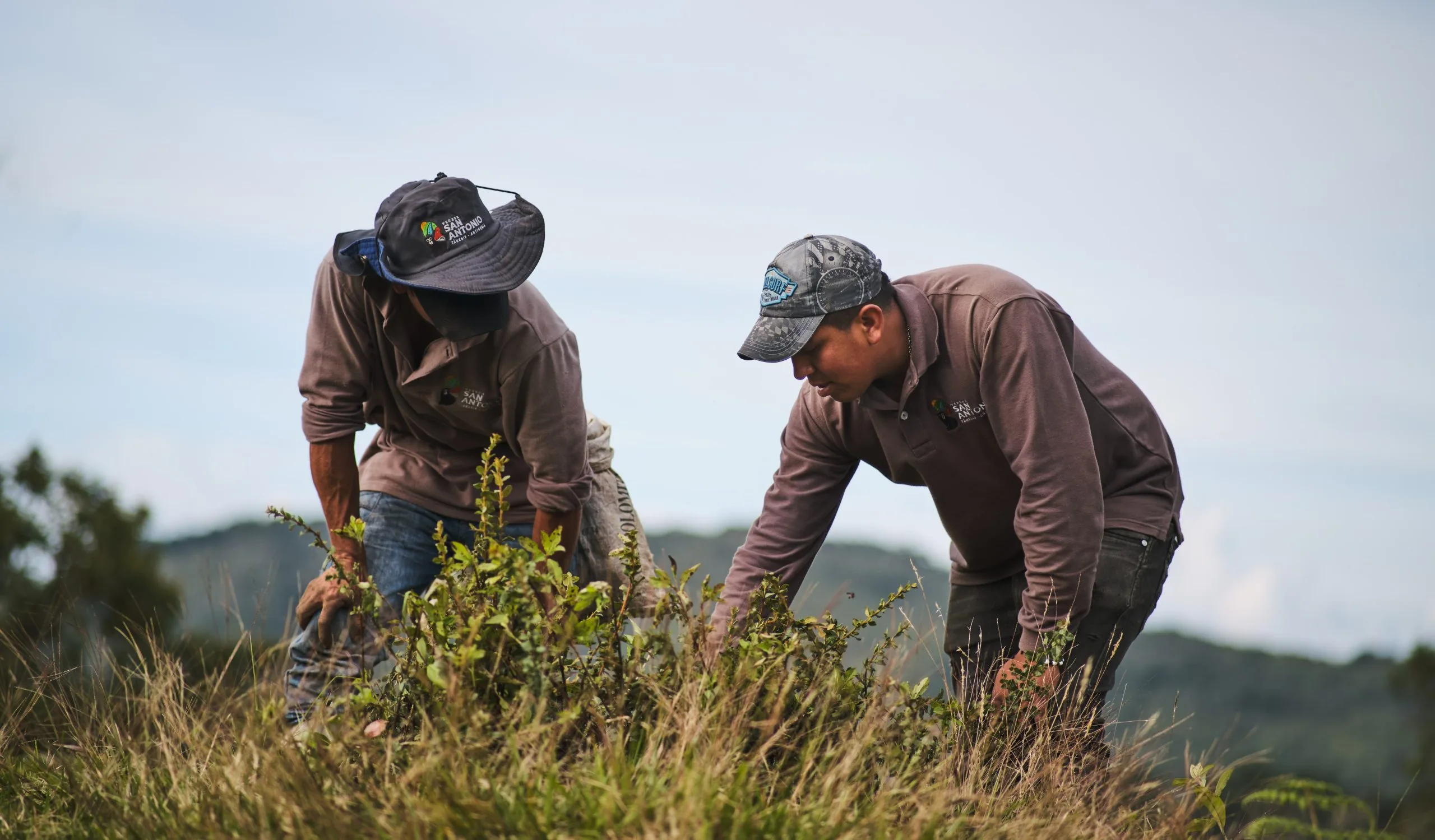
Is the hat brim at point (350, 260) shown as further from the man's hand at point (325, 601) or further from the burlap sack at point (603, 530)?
the burlap sack at point (603, 530)

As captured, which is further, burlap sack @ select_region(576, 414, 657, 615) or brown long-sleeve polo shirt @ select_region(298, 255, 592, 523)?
burlap sack @ select_region(576, 414, 657, 615)

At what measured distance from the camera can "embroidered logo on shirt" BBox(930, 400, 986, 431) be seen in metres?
4.21

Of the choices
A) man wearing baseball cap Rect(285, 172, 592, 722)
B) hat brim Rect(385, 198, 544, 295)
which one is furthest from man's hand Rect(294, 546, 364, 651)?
hat brim Rect(385, 198, 544, 295)

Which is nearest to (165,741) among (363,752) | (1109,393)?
(363,752)

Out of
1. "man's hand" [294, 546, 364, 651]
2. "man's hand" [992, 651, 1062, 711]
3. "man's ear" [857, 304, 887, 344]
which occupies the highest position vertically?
"man's ear" [857, 304, 887, 344]

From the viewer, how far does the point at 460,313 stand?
419 cm

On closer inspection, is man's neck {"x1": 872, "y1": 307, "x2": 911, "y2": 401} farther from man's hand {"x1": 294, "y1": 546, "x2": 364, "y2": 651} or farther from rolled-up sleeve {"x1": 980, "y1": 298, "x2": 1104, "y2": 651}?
man's hand {"x1": 294, "y1": 546, "x2": 364, "y2": 651}

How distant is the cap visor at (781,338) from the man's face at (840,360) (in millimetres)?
38

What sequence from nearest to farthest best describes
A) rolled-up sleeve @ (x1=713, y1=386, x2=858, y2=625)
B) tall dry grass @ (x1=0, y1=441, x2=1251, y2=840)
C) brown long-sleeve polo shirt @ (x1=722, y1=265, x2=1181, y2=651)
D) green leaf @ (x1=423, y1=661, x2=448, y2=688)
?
tall dry grass @ (x1=0, y1=441, x2=1251, y2=840) < green leaf @ (x1=423, y1=661, x2=448, y2=688) < brown long-sleeve polo shirt @ (x1=722, y1=265, x2=1181, y2=651) < rolled-up sleeve @ (x1=713, y1=386, x2=858, y2=625)

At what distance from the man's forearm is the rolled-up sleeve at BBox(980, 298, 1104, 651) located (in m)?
2.46

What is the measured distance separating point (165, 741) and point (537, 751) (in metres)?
1.40

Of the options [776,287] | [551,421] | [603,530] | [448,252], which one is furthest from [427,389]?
[776,287]

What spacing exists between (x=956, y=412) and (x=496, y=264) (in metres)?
1.68

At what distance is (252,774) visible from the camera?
3295 millimetres
